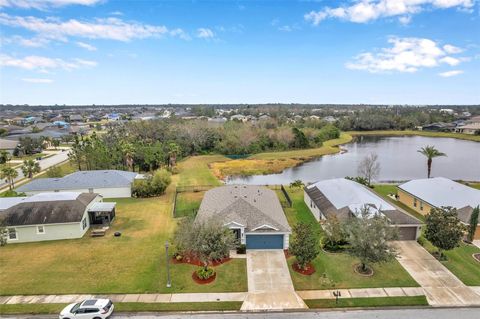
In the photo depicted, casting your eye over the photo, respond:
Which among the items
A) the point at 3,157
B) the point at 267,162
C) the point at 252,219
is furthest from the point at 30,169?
the point at 267,162

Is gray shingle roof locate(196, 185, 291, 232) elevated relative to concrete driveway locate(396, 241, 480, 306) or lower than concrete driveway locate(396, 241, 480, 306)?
elevated

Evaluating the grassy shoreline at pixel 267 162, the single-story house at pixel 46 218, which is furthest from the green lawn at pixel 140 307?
the grassy shoreline at pixel 267 162

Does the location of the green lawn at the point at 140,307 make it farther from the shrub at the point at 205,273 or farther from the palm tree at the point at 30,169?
the palm tree at the point at 30,169

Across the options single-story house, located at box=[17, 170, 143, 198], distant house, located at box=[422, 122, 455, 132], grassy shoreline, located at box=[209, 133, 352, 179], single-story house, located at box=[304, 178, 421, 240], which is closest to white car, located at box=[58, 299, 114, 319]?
single-story house, located at box=[304, 178, 421, 240]

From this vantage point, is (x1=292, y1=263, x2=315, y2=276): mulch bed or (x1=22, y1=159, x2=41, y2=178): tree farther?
(x1=22, y1=159, x2=41, y2=178): tree

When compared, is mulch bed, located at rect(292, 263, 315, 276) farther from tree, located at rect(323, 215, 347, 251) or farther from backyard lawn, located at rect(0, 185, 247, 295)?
backyard lawn, located at rect(0, 185, 247, 295)

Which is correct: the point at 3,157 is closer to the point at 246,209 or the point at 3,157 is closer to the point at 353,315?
the point at 246,209
